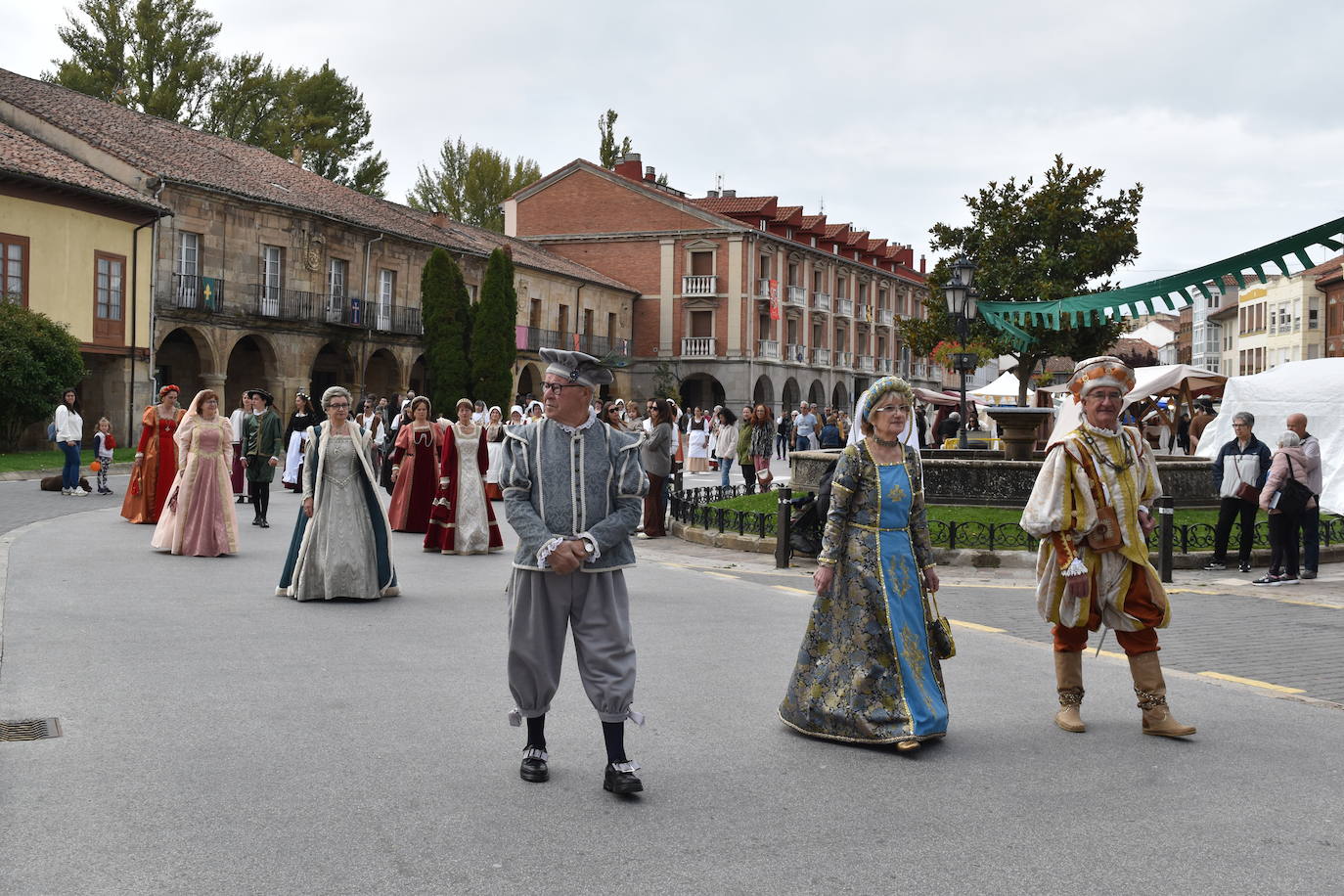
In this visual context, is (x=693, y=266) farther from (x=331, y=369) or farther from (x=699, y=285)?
(x=331, y=369)

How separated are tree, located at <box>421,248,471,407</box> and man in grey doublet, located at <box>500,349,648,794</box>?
37049mm

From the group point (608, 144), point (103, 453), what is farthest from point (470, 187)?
point (103, 453)

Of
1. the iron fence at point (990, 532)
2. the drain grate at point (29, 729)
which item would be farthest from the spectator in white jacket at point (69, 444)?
the drain grate at point (29, 729)

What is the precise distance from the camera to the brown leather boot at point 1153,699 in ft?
19.1

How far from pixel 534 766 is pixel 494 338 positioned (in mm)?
38229

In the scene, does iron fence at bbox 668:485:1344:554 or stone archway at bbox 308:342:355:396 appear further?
stone archway at bbox 308:342:355:396

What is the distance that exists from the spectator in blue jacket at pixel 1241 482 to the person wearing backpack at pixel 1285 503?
1.08ft

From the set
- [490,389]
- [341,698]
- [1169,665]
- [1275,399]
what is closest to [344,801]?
[341,698]

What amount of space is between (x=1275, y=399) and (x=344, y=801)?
18357 mm

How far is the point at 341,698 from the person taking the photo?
6.33 meters

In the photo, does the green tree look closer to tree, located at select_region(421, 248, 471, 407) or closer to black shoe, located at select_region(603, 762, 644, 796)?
tree, located at select_region(421, 248, 471, 407)

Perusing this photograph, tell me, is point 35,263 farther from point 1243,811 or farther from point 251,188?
point 1243,811

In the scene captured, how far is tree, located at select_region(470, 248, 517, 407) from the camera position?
4225 centimetres

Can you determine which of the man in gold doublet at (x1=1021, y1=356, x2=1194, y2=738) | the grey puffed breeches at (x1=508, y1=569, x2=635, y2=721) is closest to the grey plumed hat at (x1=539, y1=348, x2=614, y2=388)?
the grey puffed breeches at (x1=508, y1=569, x2=635, y2=721)
